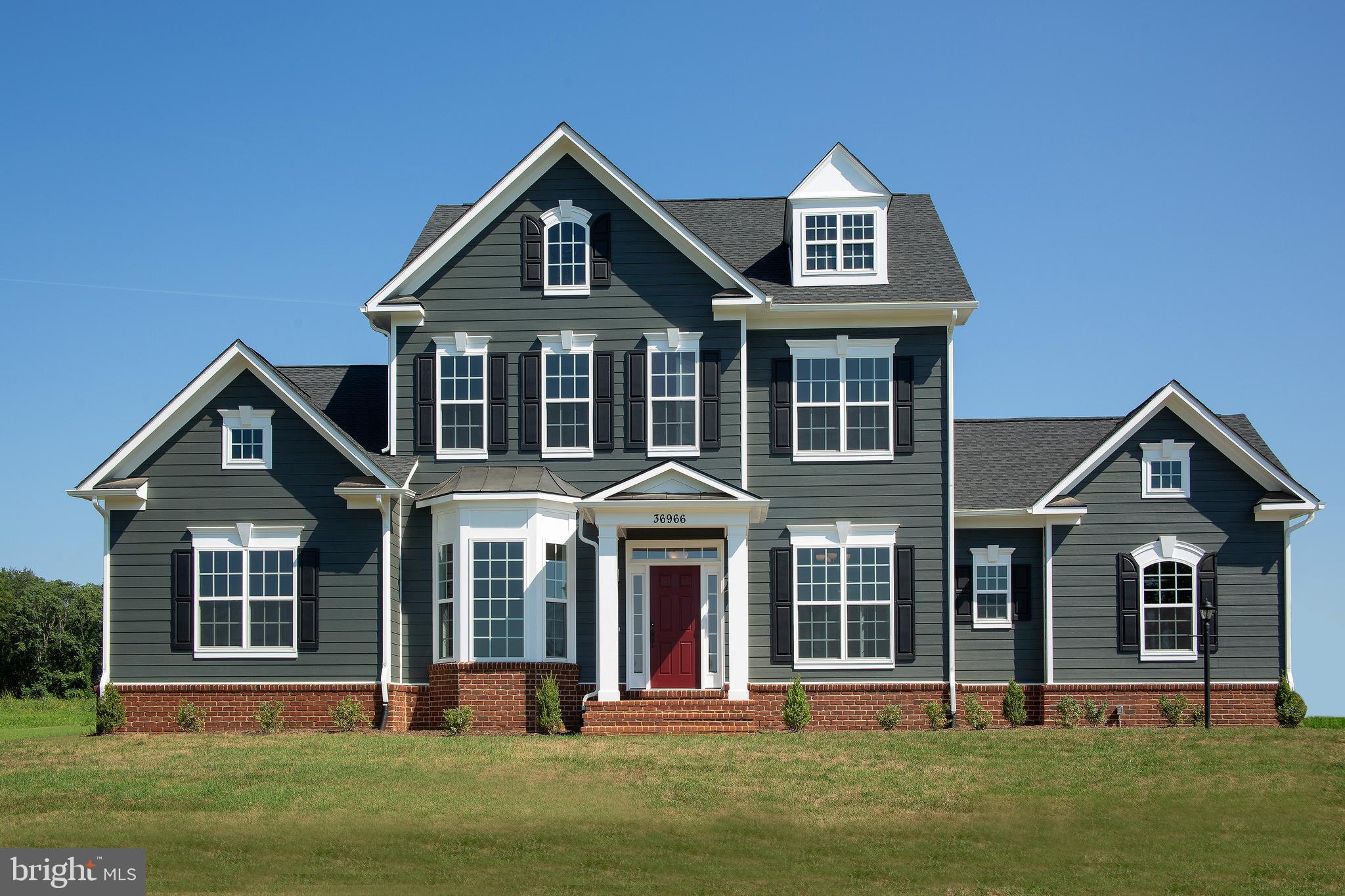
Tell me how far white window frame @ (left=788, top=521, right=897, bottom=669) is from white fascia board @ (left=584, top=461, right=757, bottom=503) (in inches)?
85.6

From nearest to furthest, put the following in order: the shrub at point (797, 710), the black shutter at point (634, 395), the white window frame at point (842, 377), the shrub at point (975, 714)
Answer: the shrub at point (797, 710) → the shrub at point (975, 714) → the black shutter at point (634, 395) → the white window frame at point (842, 377)

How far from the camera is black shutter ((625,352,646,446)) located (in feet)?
84.9

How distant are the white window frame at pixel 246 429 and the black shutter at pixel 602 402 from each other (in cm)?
569

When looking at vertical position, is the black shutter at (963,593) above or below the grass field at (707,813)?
above

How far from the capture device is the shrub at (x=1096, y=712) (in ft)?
85.5

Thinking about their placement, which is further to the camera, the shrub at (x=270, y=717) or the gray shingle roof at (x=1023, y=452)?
the gray shingle roof at (x=1023, y=452)

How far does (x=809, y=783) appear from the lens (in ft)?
60.6

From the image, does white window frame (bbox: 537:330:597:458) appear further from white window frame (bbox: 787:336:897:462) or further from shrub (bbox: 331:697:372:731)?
shrub (bbox: 331:697:372:731)

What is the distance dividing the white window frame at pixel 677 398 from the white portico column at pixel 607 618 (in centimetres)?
214

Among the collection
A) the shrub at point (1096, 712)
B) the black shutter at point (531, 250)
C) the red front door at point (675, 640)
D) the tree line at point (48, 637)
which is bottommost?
the tree line at point (48, 637)

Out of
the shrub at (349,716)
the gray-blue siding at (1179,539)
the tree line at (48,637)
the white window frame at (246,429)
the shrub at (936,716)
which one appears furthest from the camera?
the tree line at (48,637)

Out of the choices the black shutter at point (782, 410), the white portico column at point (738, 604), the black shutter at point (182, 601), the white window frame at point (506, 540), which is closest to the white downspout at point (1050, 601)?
the black shutter at point (782, 410)

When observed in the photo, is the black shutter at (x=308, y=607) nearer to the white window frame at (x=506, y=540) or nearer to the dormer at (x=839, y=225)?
the white window frame at (x=506, y=540)

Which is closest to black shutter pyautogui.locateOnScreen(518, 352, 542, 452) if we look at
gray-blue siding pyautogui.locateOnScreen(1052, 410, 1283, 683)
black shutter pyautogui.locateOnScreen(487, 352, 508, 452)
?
black shutter pyautogui.locateOnScreen(487, 352, 508, 452)
